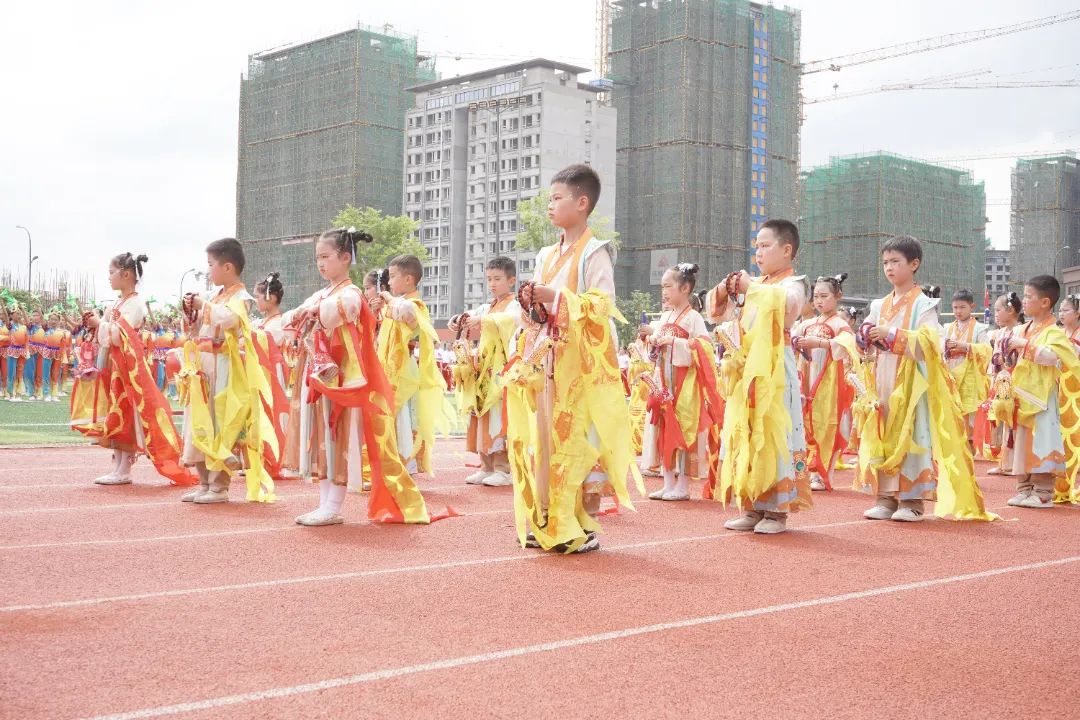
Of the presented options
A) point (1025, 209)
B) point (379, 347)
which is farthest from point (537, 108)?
point (379, 347)

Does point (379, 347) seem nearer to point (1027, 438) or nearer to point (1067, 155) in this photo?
point (1027, 438)

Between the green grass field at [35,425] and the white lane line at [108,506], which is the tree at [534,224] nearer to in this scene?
the green grass field at [35,425]

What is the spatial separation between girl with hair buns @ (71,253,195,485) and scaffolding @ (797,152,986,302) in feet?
314

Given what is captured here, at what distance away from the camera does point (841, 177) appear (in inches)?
4230

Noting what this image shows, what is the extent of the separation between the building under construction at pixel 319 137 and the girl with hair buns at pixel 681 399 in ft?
279

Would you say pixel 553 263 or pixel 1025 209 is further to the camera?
pixel 1025 209

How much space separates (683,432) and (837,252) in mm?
100507

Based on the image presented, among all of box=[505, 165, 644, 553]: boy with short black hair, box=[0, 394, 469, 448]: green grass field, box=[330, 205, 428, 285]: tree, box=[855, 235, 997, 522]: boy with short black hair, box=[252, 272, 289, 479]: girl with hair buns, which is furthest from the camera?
box=[330, 205, 428, 285]: tree

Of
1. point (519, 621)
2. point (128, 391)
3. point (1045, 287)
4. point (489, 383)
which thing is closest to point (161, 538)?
point (519, 621)

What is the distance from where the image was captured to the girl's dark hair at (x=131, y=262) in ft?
33.6

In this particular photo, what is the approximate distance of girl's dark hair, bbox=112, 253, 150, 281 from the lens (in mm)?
10250

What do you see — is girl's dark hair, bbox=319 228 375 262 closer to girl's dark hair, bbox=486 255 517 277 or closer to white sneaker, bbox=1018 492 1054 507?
girl's dark hair, bbox=486 255 517 277

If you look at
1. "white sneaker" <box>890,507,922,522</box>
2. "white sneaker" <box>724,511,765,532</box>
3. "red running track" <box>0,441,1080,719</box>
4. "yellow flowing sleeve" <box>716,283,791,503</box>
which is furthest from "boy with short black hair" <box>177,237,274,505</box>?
"white sneaker" <box>890,507,922,522</box>

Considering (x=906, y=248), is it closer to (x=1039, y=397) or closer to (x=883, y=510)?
(x=883, y=510)
